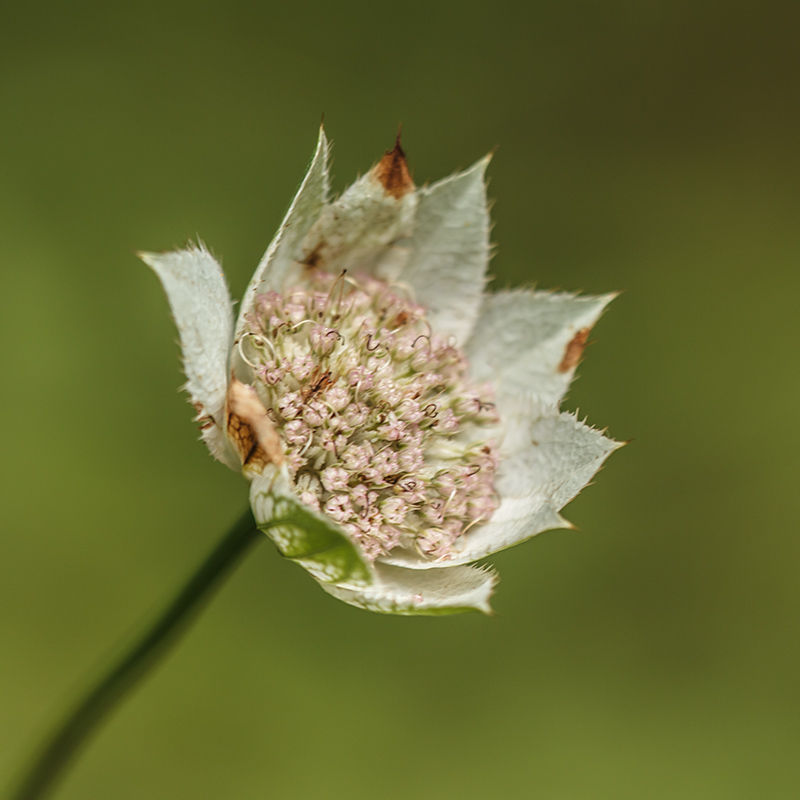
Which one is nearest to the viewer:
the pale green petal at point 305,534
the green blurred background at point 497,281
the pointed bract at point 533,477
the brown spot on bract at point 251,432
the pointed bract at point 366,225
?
the pale green petal at point 305,534

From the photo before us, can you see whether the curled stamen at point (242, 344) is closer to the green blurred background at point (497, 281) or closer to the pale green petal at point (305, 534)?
the pale green petal at point (305, 534)

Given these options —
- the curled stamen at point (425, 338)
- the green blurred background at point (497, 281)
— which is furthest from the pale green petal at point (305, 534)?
the green blurred background at point (497, 281)

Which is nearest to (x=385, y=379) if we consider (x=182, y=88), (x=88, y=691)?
(x=88, y=691)

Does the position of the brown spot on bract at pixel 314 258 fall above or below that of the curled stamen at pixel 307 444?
above

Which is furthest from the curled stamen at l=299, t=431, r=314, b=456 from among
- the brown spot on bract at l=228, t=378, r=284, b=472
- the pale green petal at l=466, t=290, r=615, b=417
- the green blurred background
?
the green blurred background

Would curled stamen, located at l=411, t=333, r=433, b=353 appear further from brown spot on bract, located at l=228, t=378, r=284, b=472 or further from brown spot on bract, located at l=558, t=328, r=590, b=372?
brown spot on bract, located at l=228, t=378, r=284, b=472

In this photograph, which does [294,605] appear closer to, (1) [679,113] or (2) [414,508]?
(2) [414,508]

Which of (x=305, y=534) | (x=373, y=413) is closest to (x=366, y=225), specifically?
(x=373, y=413)
